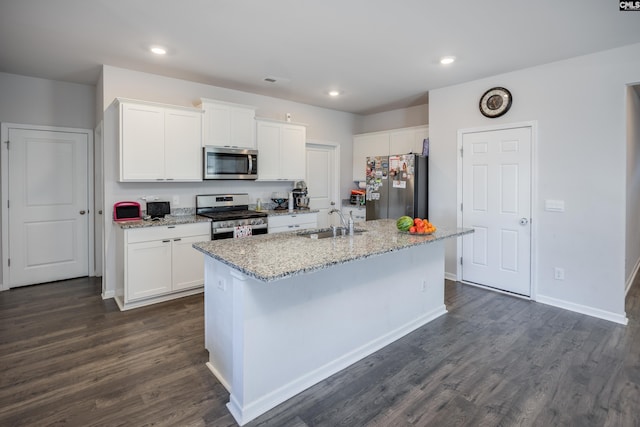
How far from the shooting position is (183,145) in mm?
4066

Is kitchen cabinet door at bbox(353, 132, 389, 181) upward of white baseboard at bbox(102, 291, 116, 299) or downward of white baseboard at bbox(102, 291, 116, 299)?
upward

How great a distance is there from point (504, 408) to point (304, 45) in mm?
3272

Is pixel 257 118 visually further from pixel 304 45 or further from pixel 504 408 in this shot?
pixel 504 408

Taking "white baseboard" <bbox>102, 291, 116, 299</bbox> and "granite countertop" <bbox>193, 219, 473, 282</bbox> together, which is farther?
"white baseboard" <bbox>102, 291, 116, 299</bbox>

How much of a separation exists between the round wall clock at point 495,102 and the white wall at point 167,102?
2653 mm

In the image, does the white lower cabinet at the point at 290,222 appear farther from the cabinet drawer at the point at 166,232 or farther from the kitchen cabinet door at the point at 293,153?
the cabinet drawer at the point at 166,232

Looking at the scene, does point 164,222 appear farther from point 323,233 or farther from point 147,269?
point 323,233

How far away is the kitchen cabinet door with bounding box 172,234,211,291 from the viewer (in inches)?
152

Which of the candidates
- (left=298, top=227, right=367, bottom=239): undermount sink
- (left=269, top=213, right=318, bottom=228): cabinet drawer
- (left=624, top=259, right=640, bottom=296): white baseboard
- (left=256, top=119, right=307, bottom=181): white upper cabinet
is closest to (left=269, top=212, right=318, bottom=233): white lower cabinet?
(left=269, top=213, right=318, bottom=228): cabinet drawer

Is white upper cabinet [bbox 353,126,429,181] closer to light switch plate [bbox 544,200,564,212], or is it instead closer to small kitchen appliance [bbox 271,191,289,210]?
small kitchen appliance [bbox 271,191,289,210]

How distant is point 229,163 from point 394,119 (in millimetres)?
3128

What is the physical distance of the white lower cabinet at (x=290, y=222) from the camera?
181 inches

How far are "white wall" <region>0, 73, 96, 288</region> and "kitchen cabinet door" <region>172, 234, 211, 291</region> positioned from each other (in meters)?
2.34

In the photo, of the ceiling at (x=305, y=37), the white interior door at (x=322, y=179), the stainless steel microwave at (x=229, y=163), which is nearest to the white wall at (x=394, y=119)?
the white interior door at (x=322, y=179)
